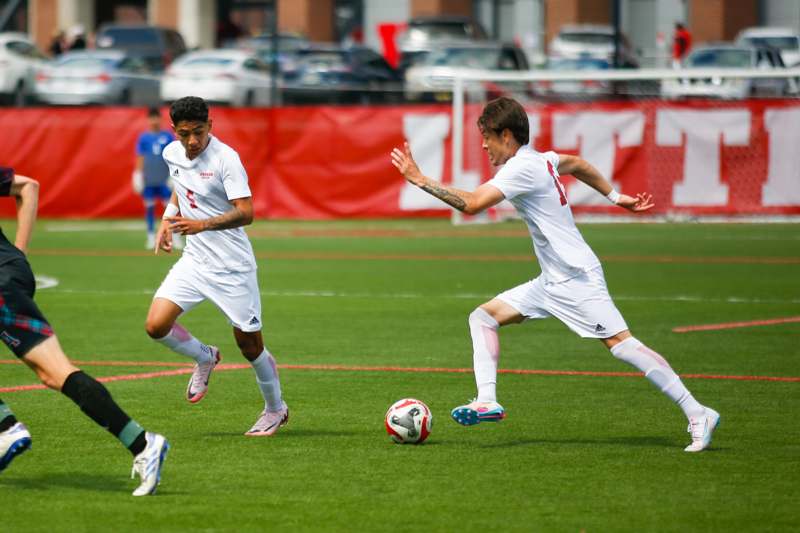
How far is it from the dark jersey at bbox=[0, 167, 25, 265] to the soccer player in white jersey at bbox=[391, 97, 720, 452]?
7.66 ft

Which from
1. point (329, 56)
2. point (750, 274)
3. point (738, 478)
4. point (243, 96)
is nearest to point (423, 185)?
point (738, 478)

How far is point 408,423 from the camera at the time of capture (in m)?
8.80

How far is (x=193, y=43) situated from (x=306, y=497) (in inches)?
2022

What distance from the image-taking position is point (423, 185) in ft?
27.0

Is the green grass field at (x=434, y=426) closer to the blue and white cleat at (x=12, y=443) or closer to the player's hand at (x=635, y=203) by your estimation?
the blue and white cleat at (x=12, y=443)

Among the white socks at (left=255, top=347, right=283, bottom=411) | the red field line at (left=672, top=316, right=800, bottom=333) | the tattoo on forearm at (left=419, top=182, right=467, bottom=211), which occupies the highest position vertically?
the tattoo on forearm at (left=419, top=182, right=467, bottom=211)

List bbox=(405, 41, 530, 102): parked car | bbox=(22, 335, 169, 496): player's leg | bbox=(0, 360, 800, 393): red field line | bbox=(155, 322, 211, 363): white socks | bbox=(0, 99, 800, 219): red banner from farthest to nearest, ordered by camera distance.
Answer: bbox=(405, 41, 530, 102): parked car, bbox=(0, 99, 800, 219): red banner, bbox=(0, 360, 800, 393): red field line, bbox=(155, 322, 211, 363): white socks, bbox=(22, 335, 169, 496): player's leg

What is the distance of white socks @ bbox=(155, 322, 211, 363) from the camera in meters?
9.34

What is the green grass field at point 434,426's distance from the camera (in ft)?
23.4

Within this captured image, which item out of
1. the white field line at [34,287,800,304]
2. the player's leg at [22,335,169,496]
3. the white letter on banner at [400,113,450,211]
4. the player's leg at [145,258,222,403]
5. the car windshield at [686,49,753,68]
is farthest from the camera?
the car windshield at [686,49,753,68]

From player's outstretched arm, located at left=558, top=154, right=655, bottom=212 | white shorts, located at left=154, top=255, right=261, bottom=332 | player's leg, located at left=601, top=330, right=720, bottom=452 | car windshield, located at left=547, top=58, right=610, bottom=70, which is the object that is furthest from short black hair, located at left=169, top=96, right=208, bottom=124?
car windshield, located at left=547, top=58, right=610, bottom=70

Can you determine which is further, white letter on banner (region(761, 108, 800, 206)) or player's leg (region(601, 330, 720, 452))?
white letter on banner (region(761, 108, 800, 206))

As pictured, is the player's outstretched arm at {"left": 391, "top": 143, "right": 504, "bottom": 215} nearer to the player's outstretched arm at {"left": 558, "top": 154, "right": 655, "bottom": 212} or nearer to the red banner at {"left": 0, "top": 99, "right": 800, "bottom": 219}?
the player's outstretched arm at {"left": 558, "top": 154, "right": 655, "bottom": 212}

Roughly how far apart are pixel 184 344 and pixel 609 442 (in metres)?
2.64
